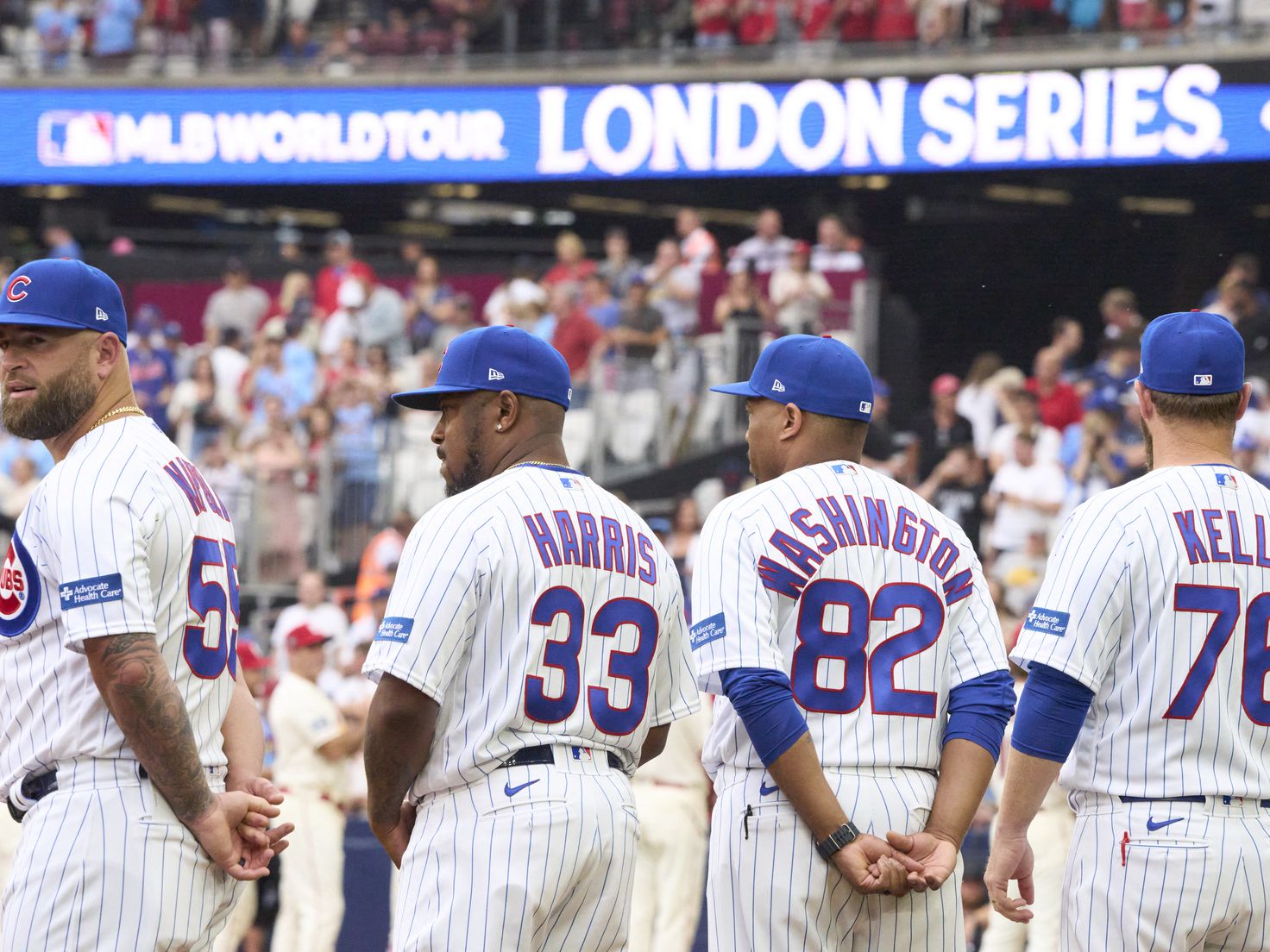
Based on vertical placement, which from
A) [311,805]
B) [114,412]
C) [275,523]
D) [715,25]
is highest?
[715,25]

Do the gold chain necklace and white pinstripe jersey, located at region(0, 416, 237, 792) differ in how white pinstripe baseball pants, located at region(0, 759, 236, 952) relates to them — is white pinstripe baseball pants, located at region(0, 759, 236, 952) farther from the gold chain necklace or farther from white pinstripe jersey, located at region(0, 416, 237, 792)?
the gold chain necklace

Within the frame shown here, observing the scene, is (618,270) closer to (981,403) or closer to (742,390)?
(981,403)

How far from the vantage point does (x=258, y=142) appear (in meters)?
20.8

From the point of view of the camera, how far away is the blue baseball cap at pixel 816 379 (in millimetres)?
4410

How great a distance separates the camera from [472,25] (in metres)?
21.1

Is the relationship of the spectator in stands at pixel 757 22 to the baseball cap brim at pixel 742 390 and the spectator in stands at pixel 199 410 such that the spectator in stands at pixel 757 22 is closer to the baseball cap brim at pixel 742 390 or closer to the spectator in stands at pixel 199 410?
the spectator in stands at pixel 199 410

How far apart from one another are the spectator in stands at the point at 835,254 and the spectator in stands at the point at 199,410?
562 cm

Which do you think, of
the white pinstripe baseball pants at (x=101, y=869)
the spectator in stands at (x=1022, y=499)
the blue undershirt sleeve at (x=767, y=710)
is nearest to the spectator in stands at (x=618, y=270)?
the spectator in stands at (x=1022, y=499)

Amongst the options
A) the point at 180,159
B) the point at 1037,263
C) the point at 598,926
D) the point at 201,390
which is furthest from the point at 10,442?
the point at 598,926

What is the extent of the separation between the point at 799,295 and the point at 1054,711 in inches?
494

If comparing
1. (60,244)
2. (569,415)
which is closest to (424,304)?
(569,415)

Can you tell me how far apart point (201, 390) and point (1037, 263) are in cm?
999

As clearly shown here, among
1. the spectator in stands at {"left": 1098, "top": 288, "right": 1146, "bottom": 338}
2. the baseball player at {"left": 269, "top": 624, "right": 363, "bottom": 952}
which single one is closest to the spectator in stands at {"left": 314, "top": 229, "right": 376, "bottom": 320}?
the spectator in stands at {"left": 1098, "top": 288, "right": 1146, "bottom": 338}

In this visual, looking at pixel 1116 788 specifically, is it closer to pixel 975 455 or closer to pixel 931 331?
pixel 975 455
